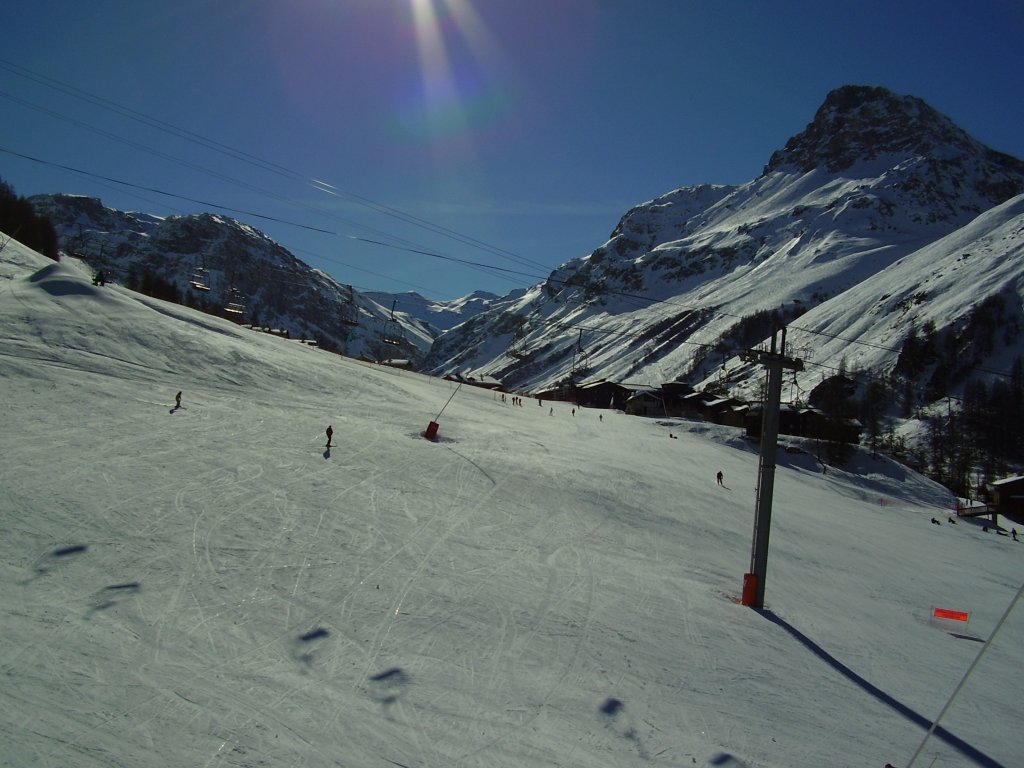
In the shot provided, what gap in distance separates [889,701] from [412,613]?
8637mm

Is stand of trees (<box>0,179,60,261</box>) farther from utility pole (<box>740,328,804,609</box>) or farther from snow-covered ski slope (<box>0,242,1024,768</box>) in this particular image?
utility pole (<box>740,328,804,609</box>)

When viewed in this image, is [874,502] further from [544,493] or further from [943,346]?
[943,346]

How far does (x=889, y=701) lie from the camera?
1108cm

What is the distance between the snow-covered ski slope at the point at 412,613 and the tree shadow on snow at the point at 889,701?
0.06 m

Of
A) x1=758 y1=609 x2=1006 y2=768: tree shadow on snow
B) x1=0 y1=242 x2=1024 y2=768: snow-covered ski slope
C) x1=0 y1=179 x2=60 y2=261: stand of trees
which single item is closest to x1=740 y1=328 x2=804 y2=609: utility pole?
x1=0 y1=242 x2=1024 y2=768: snow-covered ski slope

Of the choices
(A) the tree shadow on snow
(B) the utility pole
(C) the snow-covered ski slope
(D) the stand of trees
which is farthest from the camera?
(D) the stand of trees

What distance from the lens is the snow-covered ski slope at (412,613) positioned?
7.68 metres

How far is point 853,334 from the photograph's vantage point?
156 metres

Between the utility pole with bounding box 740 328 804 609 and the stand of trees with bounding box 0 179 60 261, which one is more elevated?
the stand of trees with bounding box 0 179 60 261

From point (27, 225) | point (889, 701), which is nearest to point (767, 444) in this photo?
point (889, 701)

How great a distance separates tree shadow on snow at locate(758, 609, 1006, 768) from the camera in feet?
31.6

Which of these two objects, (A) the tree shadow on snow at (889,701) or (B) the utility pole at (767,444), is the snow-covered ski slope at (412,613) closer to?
(A) the tree shadow on snow at (889,701)

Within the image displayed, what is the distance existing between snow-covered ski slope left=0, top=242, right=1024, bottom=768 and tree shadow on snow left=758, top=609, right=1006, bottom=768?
0.06m

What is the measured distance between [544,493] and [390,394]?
20.1 meters
